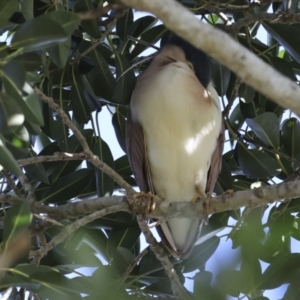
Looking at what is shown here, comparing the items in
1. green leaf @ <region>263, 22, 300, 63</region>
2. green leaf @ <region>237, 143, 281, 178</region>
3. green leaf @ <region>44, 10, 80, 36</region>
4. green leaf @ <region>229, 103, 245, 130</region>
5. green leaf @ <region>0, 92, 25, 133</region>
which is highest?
green leaf @ <region>44, 10, 80, 36</region>

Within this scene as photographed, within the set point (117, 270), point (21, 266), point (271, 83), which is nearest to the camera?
point (271, 83)

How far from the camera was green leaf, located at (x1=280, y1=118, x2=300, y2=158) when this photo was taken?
109 inches

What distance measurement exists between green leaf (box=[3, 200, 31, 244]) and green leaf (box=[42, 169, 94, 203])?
1.04 m

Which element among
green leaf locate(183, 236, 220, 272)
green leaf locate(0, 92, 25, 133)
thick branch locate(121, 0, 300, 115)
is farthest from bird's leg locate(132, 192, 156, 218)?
thick branch locate(121, 0, 300, 115)

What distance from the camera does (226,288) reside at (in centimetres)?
195

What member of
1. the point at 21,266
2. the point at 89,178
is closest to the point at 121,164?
the point at 89,178

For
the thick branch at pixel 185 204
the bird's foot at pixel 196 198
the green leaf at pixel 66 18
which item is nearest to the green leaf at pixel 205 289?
the thick branch at pixel 185 204

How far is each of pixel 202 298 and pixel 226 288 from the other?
0.13 meters

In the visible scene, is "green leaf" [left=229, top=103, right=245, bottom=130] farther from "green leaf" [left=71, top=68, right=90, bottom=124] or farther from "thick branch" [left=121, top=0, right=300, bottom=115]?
"thick branch" [left=121, top=0, right=300, bottom=115]

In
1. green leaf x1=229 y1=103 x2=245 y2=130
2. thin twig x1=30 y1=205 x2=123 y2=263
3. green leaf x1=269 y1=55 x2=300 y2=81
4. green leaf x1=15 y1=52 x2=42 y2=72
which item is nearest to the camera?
green leaf x1=15 y1=52 x2=42 y2=72

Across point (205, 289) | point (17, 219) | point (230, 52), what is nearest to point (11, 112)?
point (17, 219)

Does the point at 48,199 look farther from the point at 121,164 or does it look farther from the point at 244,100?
the point at 244,100

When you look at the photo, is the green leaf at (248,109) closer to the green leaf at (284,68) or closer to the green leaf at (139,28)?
the green leaf at (284,68)

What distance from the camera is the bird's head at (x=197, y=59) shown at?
3.03 m
